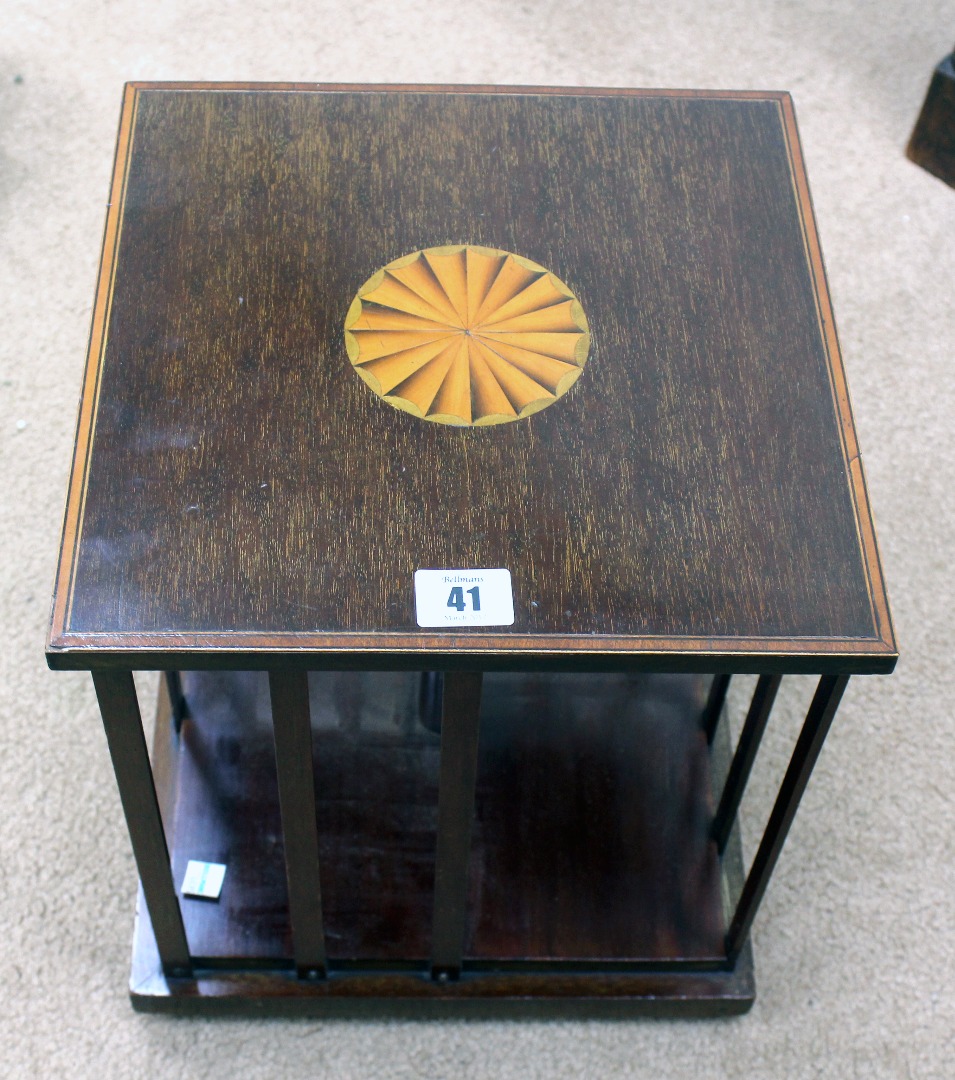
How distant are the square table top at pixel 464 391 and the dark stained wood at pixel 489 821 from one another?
0.43 m

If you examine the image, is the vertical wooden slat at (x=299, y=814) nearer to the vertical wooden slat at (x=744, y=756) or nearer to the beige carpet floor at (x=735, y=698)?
the beige carpet floor at (x=735, y=698)

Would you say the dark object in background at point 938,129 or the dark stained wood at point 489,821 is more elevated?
the dark object in background at point 938,129

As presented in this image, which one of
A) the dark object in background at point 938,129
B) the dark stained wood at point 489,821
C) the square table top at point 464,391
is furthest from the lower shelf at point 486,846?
the dark object in background at point 938,129

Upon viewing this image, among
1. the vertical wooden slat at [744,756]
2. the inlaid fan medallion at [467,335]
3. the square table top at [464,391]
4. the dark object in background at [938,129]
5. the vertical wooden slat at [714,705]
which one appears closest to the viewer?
the square table top at [464,391]

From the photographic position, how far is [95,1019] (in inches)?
53.2

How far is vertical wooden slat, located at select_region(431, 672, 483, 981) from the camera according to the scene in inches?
42.1

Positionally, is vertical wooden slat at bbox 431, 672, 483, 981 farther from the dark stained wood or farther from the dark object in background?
the dark object in background

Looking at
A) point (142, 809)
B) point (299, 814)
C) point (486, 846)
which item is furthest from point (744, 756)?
point (142, 809)

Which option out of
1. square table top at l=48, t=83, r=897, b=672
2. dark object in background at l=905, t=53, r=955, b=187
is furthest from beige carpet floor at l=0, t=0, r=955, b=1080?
square table top at l=48, t=83, r=897, b=672

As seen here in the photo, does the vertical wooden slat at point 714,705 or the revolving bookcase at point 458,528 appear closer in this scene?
the revolving bookcase at point 458,528

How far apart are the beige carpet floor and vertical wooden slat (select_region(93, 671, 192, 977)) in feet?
0.37

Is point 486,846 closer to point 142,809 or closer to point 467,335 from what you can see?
point 142,809

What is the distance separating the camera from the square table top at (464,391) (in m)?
1.01

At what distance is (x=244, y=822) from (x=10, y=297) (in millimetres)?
749
